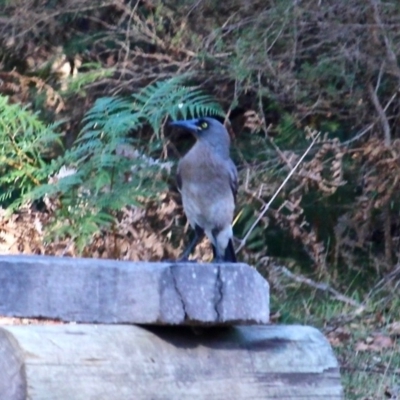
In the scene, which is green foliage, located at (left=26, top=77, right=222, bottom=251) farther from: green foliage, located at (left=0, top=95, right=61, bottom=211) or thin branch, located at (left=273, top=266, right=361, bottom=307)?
thin branch, located at (left=273, top=266, right=361, bottom=307)

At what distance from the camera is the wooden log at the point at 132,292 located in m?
2.67

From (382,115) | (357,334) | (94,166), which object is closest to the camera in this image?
(94,166)

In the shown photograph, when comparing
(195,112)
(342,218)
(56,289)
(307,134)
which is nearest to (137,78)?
(195,112)

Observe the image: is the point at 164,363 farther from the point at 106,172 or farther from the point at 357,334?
the point at 357,334

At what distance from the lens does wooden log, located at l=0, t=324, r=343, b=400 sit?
247 cm

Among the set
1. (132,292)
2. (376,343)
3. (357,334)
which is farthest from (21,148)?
(132,292)

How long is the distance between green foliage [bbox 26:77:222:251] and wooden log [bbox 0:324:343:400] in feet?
8.66

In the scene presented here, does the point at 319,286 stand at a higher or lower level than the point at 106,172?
lower

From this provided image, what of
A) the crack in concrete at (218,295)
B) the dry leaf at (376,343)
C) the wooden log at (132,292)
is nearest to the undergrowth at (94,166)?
the dry leaf at (376,343)

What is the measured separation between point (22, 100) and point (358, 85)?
2.43 meters

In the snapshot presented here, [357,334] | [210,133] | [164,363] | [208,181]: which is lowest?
[357,334]

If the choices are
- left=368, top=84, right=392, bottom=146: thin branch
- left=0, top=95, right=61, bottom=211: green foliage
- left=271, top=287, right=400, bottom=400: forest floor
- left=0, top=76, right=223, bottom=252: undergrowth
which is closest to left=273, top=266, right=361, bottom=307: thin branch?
left=271, top=287, right=400, bottom=400: forest floor

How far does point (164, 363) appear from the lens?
8.86ft

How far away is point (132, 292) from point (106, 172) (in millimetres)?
2958
